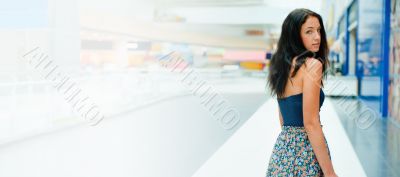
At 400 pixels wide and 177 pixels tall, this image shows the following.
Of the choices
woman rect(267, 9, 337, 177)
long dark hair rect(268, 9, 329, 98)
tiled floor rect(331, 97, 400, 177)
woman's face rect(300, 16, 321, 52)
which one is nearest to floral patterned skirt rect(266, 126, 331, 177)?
woman rect(267, 9, 337, 177)

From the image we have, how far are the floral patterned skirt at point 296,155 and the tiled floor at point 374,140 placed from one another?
2.37 m

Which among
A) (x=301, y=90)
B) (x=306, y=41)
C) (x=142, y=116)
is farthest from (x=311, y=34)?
(x=142, y=116)

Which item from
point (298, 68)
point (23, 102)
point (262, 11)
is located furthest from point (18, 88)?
point (262, 11)

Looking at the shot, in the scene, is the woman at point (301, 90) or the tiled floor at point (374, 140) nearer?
the woman at point (301, 90)

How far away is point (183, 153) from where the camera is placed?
459 cm

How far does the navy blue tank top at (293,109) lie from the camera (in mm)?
1403

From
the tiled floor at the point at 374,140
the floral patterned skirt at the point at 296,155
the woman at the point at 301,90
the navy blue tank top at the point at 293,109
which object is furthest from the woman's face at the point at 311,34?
the tiled floor at the point at 374,140

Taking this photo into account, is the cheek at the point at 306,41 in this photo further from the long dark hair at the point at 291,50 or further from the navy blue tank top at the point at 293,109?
the navy blue tank top at the point at 293,109

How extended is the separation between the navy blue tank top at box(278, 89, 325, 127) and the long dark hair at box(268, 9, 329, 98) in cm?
3

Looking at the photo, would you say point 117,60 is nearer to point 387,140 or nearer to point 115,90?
point 115,90

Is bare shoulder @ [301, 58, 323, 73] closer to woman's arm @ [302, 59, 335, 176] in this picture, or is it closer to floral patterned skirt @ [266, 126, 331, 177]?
woman's arm @ [302, 59, 335, 176]

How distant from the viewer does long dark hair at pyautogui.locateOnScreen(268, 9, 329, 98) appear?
1.39 m

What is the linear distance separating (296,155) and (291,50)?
34 cm

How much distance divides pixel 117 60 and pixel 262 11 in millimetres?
8662
